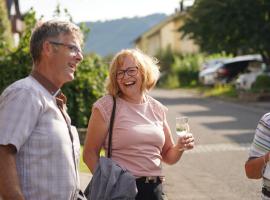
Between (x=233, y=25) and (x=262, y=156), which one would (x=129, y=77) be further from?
(x=233, y=25)

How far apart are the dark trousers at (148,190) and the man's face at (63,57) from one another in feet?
3.75

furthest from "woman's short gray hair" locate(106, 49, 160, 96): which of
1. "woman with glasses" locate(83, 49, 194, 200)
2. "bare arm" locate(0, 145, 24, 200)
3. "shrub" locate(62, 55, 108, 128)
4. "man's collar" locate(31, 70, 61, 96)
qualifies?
"shrub" locate(62, 55, 108, 128)

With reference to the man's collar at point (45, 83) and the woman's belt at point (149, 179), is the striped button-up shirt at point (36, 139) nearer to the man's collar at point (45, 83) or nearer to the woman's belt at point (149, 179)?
the man's collar at point (45, 83)

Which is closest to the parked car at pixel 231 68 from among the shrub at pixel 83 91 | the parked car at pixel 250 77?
the parked car at pixel 250 77

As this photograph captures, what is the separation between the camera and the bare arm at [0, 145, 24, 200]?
10.2 ft

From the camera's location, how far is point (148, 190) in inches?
170

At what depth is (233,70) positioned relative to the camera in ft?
123

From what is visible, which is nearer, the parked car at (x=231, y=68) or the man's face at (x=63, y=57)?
the man's face at (x=63, y=57)

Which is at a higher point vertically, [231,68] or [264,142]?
[264,142]

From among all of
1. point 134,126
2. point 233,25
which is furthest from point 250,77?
point 134,126

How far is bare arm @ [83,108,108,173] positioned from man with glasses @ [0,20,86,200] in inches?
35.9

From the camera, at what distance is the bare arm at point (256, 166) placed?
3799mm

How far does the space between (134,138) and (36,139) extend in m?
1.23

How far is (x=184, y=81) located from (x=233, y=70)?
14532mm
